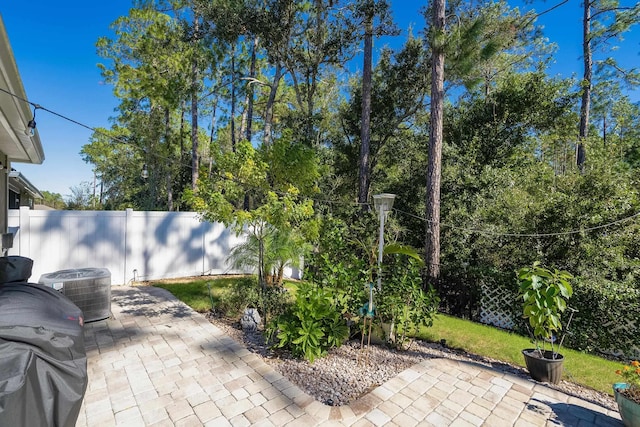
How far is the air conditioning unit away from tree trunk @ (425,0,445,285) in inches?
242

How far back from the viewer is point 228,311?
17.1 feet

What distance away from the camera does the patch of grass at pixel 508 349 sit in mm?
3727

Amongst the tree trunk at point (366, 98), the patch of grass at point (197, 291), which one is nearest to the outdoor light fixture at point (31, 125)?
the patch of grass at point (197, 291)

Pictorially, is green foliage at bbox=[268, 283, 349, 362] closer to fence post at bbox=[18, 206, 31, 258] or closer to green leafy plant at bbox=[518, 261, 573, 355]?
green leafy plant at bbox=[518, 261, 573, 355]

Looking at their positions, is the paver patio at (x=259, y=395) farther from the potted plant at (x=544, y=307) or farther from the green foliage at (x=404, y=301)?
the green foliage at (x=404, y=301)

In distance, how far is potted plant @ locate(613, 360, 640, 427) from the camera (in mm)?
2484

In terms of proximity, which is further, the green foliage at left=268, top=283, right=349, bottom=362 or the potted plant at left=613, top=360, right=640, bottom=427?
the green foliage at left=268, top=283, right=349, bottom=362

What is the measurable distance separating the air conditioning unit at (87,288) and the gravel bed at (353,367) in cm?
180

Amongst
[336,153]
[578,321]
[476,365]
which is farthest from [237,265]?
[336,153]

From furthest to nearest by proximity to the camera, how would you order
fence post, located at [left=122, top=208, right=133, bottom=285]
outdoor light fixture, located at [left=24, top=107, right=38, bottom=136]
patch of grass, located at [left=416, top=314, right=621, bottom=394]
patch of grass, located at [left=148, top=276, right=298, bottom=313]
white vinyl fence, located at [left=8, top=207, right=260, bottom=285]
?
fence post, located at [left=122, top=208, right=133, bottom=285]
white vinyl fence, located at [left=8, top=207, right=260, bottom=285]
patch of grass, located at [left=148, top=276, right=298, bottom=313]
patch of grass, located at [left=416, top=314, right=621, bottom=394]
outdoor light fixture, located at [left=24, top=107, right=38, bottom=136]

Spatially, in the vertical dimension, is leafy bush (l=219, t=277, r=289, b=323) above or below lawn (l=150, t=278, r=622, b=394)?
above

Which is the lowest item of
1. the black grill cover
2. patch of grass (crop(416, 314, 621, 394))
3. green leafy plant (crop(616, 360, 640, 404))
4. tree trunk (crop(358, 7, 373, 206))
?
patch of grass (crop(416, 314, 621, 394))

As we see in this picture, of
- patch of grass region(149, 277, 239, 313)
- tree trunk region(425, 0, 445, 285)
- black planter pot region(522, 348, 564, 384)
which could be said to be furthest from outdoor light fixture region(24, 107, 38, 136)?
tree trunk region(425, 0, 445, 285)

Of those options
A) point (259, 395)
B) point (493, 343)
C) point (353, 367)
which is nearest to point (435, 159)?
point (493, 343)
